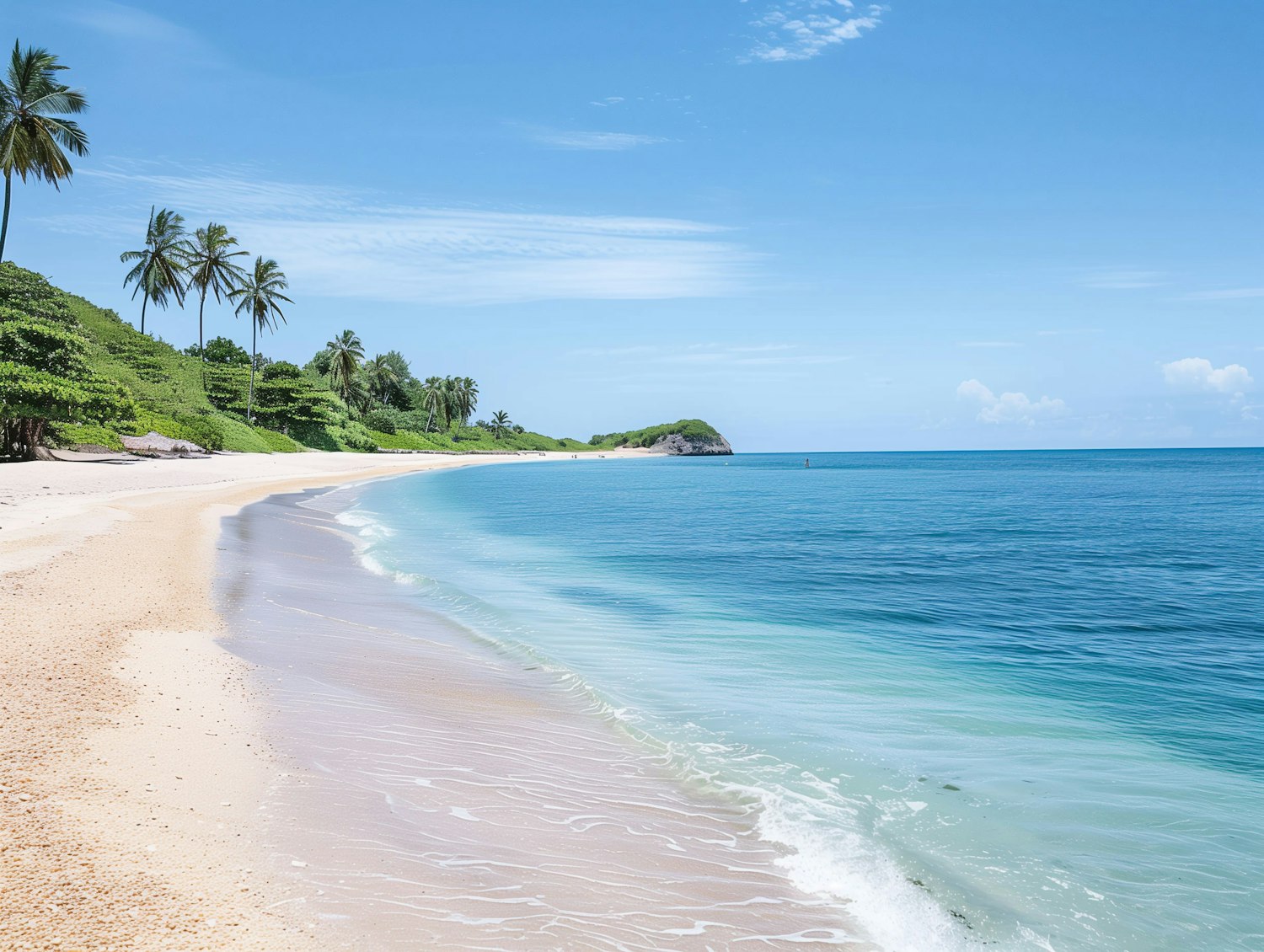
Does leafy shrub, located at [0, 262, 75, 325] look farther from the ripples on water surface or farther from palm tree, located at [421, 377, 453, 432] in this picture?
palm tree, located at [421, 377, 453, 432]

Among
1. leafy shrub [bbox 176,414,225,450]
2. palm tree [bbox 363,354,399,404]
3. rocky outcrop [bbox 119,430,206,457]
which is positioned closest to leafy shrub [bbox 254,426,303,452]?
leafy shrub [bbox 176,414,225,450]

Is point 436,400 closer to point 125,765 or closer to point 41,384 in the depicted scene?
point 41,384

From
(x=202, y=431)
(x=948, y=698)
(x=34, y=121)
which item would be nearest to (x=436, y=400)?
(x=202, y=431)

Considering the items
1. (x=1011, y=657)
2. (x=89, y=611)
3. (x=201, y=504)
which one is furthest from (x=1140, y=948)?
(x=201, y=504)

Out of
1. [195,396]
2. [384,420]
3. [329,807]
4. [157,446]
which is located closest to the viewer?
[329,807]

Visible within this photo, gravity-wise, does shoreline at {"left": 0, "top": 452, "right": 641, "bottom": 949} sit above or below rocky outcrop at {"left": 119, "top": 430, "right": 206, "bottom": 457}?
below

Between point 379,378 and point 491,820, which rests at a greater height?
point 379,378

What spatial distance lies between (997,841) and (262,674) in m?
6.67

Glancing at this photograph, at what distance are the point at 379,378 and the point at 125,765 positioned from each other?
387 feet

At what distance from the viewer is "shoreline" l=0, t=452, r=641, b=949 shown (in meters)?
3.34

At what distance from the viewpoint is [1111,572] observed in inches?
724

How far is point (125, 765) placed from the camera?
4895 mm

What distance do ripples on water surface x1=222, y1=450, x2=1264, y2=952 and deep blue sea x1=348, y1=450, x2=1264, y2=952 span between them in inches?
1.2

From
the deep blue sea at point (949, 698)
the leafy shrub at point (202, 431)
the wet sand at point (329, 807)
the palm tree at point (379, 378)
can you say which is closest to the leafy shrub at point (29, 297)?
the leafy shrub at point (202, 431)
